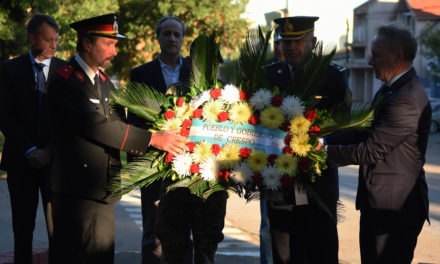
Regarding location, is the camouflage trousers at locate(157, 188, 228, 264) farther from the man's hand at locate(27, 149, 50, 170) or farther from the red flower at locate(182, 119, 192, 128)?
the man's hand at locate(27, 149, 50, 170)

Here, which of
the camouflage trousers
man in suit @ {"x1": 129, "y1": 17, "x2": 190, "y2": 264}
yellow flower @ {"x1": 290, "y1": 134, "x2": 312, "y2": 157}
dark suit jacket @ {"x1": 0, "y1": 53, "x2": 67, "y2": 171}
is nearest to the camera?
yellow flower @ {"x1": 290, "y1": 134, "x2": 312, "y2": 157}

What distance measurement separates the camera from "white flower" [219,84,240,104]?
3789 millimetres

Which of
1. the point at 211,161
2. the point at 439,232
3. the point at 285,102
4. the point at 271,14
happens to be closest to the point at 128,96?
the point at 211,161

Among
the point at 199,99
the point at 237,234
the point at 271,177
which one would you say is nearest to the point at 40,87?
the point at 199,99

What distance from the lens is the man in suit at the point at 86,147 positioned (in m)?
3.96

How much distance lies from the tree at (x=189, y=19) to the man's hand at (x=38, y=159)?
23436 millimetres

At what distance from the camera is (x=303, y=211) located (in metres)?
4.37

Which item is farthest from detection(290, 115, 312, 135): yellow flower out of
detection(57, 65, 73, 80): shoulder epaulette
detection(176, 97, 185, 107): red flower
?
detection(57, 65, 73, 80): shoulder epaulette

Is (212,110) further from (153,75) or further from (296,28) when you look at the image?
(153,75)

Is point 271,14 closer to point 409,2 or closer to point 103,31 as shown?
point 409,2

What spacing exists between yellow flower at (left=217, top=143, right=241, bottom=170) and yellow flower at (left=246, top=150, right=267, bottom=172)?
0.07 meters

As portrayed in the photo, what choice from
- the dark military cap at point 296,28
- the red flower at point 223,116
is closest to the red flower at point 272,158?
the red flower at point 223,116

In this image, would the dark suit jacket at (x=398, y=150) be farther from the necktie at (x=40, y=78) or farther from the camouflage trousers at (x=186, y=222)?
the necktie at (x=40, y=78)

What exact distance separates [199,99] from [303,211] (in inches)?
46.1
